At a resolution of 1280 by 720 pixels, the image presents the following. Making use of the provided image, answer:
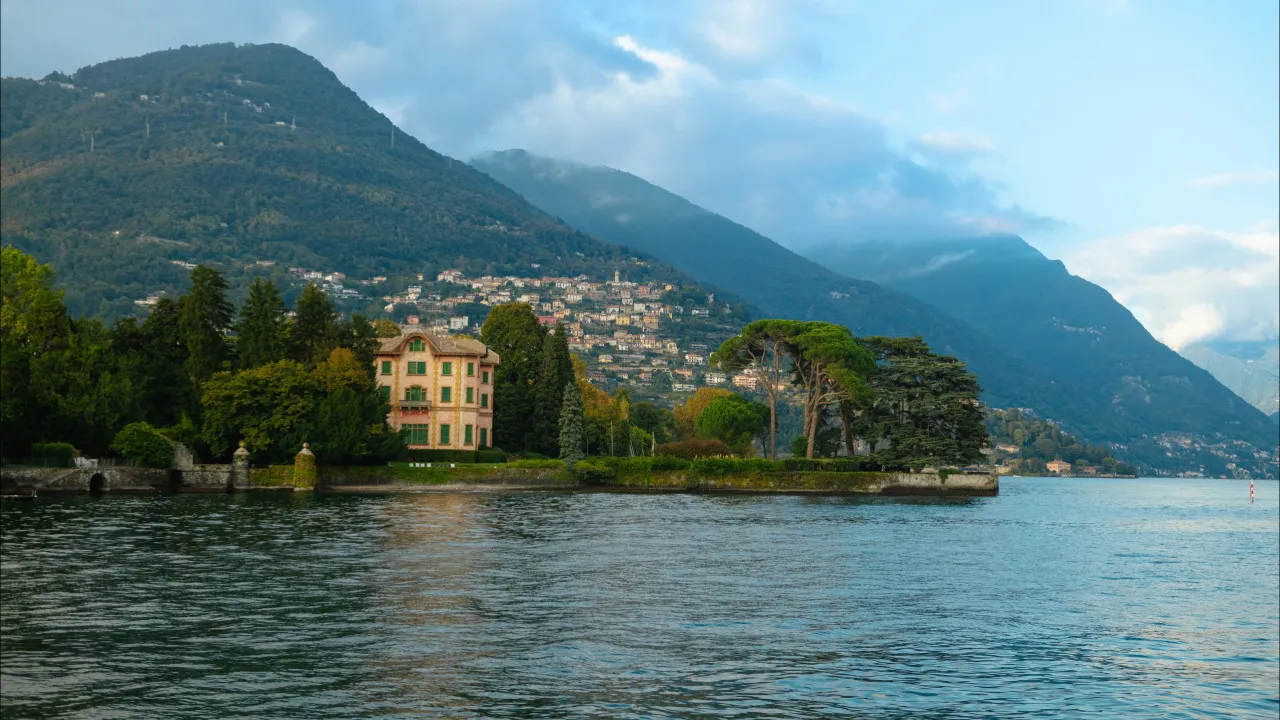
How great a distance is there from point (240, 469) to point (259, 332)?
1239 cm

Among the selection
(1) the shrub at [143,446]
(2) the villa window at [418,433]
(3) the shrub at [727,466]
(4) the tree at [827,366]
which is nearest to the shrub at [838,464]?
(3) the shrub at [727,466]

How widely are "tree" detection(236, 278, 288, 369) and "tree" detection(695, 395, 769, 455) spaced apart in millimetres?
43640

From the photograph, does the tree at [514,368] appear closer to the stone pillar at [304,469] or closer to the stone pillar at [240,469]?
the stone pillar at [304,469]

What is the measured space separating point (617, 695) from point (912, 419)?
8505cm

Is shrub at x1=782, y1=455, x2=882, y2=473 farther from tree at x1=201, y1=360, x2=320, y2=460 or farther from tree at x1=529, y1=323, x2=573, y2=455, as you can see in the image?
tree at x1=201, y1=360, x2=320, y2=460

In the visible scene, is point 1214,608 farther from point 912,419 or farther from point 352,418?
point 912,419

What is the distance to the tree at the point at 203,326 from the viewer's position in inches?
3236

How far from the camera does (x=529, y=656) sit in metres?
22.0

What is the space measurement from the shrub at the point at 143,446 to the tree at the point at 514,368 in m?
27.7

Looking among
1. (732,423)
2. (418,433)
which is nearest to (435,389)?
(418,433)

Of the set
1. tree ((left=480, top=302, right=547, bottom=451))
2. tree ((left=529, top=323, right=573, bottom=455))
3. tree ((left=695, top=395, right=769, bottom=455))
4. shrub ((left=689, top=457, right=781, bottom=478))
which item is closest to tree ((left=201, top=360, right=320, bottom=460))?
tree ((left=480, top=302, right=547, bottom=451))

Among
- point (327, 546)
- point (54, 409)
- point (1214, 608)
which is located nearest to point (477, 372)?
point (54, 409)

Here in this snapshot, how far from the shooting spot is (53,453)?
232 feet

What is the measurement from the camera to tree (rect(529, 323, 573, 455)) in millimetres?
94625
